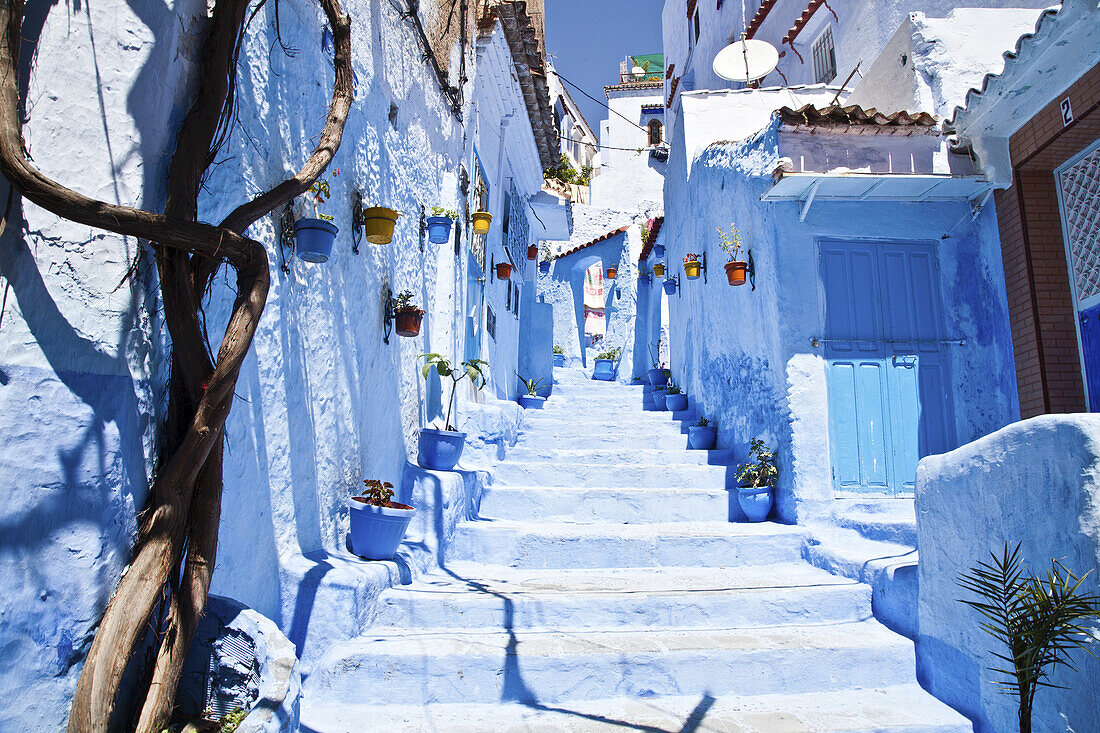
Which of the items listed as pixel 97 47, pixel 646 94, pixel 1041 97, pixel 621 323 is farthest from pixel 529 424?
pixel 646 94

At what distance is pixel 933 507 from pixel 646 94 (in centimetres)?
3095

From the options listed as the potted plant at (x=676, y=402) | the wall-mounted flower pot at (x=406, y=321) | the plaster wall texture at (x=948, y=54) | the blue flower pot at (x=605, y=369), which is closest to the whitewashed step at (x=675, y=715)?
the wall-mounted flower pot at (x=406, y=321)

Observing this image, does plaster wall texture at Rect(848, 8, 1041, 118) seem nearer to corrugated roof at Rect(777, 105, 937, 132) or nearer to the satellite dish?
corrugated roof at Rect(777, 105, 937, 132)

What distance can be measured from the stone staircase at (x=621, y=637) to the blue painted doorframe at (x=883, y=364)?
1.10 m

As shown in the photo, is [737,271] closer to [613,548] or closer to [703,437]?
[703,437]

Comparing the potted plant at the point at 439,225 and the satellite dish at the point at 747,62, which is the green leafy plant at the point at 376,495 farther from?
the satellite dish at the point at 747,62

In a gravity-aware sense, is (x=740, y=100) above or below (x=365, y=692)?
above

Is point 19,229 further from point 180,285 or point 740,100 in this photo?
point 740,100

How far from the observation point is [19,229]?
7.37 ft

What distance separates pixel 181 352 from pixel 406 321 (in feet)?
9.54

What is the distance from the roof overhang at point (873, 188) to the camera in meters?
6.22

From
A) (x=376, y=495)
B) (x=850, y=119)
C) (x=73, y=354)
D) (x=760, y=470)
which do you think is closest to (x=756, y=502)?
(x=760, y=470)

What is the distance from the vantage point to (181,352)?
2.74 m

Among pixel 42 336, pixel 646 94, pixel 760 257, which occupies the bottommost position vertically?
pixel 42 336
